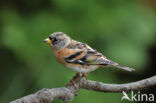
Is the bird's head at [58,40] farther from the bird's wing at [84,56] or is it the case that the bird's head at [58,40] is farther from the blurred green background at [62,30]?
the blurred green background at [62,30]

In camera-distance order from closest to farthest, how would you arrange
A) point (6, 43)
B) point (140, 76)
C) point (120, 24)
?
point (6, 43), point (120, 24), point (140, 76)

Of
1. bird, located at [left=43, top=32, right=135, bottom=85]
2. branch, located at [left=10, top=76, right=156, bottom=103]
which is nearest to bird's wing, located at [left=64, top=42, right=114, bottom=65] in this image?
bird, located at [left=43, top=32, right=135, bottom=85]

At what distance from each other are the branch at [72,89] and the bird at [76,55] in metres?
0.28

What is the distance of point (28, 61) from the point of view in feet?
11.9

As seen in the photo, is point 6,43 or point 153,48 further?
point 153,48

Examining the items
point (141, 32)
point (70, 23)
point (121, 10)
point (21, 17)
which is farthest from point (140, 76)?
point (21, 17)

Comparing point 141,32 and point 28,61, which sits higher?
point 141,32

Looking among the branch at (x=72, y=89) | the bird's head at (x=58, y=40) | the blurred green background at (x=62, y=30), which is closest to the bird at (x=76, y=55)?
the bird's head at (x=58, y=40)

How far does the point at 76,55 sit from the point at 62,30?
104 cm

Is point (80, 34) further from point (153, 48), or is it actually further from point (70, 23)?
point (153, 48)

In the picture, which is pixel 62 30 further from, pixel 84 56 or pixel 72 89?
pixel 72 89

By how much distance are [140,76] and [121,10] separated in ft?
3.07

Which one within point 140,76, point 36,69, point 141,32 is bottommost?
point 36,69

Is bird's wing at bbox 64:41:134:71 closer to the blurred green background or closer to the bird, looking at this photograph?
the bird
